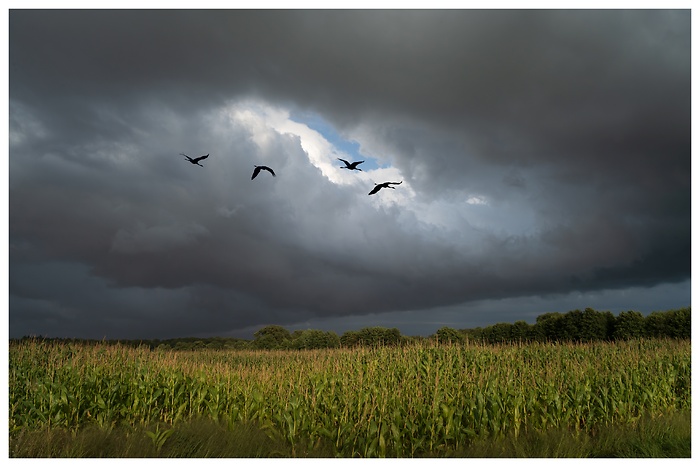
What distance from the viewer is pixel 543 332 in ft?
109

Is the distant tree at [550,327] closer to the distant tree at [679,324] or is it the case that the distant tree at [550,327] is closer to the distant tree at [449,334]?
the distant tree at [449,334]

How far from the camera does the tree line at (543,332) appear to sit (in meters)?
29.5

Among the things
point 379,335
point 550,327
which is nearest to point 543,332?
point 550,327

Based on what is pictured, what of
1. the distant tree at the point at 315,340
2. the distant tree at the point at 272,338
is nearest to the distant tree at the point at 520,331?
the distant tree at the point at 315,340

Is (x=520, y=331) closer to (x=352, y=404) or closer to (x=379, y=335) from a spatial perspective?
(x=379, y=335)

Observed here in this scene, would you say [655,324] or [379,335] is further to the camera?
[379,335]

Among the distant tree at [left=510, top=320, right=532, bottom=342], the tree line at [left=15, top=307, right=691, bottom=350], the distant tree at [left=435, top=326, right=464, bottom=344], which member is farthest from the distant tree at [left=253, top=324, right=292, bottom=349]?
the distant tree at [left=510, top=320, right=532, bottom=342]

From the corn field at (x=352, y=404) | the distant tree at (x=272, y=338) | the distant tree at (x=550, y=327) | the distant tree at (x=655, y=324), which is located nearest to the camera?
the corn field at (x=352, y=404)

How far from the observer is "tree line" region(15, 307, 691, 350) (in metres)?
29.5

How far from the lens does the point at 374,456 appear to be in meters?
7.91

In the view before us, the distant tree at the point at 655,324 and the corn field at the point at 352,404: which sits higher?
the distant tree at the point at 655,324

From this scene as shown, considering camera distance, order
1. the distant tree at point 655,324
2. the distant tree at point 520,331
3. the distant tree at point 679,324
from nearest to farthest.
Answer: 1. the distant tree at point 679,324
2. the distant tree at point 655,324
3. the distant tree at point 520,331

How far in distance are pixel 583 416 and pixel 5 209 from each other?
12.4 m
